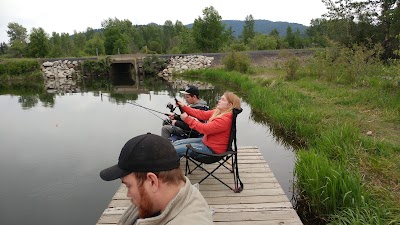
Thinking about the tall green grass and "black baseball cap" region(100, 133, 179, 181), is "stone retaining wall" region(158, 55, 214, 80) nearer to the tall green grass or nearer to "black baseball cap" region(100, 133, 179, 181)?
the tall green grass

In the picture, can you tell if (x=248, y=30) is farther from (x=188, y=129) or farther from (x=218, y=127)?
(x=218, y=127)

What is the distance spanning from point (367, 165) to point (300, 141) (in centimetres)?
261

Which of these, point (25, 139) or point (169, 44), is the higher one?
point (169, 44)

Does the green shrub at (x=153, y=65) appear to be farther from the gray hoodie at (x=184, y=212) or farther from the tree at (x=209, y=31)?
the gray hoodie at (x=184, y=212)

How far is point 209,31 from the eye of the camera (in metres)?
32.9

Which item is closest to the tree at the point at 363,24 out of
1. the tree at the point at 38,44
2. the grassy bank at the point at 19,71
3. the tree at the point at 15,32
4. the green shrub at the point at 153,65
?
the green shrub at the point at 153,65

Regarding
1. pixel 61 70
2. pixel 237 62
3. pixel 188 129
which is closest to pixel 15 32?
pixel 61 70

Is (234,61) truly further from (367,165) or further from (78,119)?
(367,165)

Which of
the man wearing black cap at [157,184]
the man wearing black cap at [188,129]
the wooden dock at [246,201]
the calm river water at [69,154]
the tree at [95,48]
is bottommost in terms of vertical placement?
the calm river water at [69,154]

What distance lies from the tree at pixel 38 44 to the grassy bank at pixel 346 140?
31.7 metres

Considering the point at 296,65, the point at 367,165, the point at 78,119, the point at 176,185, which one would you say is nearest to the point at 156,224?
the point at 176,185

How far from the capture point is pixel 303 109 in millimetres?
7953

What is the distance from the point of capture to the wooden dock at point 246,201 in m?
3.42

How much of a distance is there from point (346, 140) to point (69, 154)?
228 inches
